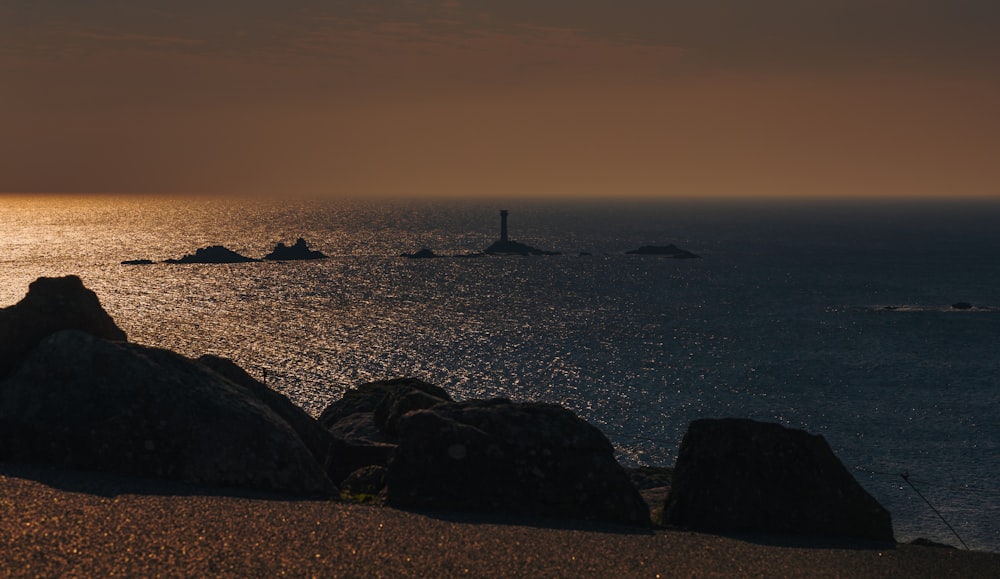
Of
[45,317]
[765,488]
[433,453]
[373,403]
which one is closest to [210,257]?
[373,403]

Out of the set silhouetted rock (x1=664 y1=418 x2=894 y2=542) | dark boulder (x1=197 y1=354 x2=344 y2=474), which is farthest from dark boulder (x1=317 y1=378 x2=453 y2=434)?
silhouetted rock (x1=664 y1=418 x2=894 y2=542)

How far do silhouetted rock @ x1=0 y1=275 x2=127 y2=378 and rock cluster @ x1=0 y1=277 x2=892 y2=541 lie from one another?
693mm

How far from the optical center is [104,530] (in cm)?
972

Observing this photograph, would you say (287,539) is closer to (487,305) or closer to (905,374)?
(905,374)

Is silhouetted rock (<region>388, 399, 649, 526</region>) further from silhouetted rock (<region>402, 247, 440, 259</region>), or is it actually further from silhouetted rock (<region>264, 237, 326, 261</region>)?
silhouetted rock (<region>402, 247, 440, 259</region>)

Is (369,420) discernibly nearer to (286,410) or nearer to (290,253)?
(286,410)

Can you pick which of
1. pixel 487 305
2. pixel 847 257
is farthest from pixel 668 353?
pixel 847 257

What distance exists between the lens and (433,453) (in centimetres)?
1234

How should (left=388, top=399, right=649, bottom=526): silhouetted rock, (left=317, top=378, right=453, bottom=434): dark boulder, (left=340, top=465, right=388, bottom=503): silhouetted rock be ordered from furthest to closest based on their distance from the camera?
(left=317, top=378, right=453, bottom=434): dark boulder < (left=340, top=465, right=388, bottom=503): silhouetted rock < (left=388, top=399, right=649, bottom=526): silhouetted rock

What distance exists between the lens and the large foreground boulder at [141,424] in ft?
40.2

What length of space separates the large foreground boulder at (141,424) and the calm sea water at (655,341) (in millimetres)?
16990

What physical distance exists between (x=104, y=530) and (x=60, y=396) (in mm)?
3840

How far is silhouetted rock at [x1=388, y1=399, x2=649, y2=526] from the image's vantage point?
12.1 m

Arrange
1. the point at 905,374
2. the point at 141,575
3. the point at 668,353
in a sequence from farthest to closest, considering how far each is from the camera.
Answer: the point at 668,353 → the point at 905,374 → the point at 141,575
